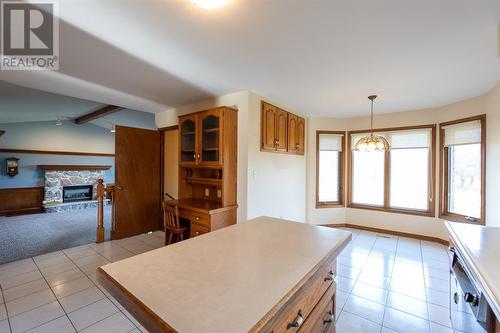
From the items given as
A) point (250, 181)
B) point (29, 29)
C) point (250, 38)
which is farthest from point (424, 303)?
point (29, 29)

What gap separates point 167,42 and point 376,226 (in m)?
4.78

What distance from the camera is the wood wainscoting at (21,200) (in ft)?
18.8

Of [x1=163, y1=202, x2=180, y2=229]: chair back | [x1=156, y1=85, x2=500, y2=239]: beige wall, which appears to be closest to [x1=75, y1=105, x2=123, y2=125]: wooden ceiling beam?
[x1=156, y1=85, x2=500, y2=239]: beige wall

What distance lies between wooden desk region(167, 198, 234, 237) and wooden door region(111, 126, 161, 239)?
126 centimetres

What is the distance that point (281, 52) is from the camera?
2064 mm

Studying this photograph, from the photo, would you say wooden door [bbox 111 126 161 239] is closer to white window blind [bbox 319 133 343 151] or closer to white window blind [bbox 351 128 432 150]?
white window blind [bbox 319 133 343 151]

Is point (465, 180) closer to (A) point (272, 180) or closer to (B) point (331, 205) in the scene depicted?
(B) point (331, 205)

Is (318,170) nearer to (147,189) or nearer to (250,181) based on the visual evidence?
(250,181)

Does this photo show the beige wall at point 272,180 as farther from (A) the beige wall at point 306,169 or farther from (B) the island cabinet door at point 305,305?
(B) the island cabinet door at point 305,305

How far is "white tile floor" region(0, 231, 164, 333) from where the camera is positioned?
73.0 inches

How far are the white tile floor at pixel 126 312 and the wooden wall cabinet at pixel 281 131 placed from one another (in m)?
1.94

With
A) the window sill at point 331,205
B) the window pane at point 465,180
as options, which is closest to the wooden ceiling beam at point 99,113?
the window sill at point 331,205

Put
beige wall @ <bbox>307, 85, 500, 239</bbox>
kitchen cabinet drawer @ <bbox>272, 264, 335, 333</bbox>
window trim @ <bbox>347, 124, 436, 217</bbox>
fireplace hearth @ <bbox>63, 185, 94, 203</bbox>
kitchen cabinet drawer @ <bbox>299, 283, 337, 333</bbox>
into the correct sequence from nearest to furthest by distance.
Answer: kitchen cabinet drawer @ <bbox>272, 264, 335, 333</bbox>
kitchen cabinet drawer @ <bbox>299, 283, 337, 333</bbox>
beige wall @ <bbox>307, 85, 500, 239</bbox>
window trim @ <bbox>347, 124, 436, 217</bbox>
fireplace hearth @ <bbox>63, 185, 94, 203</bbox>

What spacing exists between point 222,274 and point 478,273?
125cm
